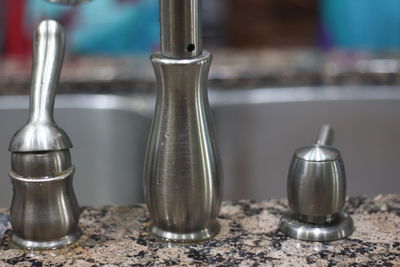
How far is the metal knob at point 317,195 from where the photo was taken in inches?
26.6

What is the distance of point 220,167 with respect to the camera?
690 mm

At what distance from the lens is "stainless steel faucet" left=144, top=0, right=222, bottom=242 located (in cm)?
65

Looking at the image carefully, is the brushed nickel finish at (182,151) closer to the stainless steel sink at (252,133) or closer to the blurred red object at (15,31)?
the stainless steel sink at (252,133)

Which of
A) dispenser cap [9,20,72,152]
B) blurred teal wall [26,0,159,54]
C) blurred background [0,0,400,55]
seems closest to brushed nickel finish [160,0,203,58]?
dispenser cap [9,20,72,152]

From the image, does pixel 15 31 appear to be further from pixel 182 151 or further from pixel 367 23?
pixel 182 151

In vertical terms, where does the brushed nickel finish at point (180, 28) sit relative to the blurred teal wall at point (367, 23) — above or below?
above

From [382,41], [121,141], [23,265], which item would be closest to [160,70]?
[23,265]

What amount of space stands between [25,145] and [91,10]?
1.02 metres

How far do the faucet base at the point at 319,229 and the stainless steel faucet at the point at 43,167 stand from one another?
0.20 metres

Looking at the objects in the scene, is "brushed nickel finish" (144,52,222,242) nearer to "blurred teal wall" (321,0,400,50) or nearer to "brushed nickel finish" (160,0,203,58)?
"brushed nickel finish" (160,0,203,58)

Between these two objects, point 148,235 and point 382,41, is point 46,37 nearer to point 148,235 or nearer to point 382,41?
point 148,235

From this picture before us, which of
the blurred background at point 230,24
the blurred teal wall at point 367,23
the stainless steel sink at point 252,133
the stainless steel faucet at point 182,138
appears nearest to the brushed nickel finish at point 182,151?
the stainless steel faucet at point 182,138

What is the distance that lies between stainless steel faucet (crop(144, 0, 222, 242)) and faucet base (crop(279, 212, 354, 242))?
8 centimetres

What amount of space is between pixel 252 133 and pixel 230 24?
0.98m
